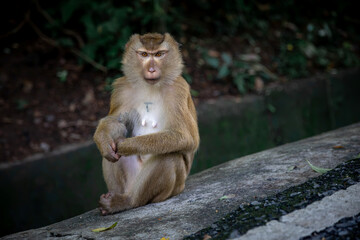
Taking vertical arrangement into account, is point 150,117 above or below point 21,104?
below

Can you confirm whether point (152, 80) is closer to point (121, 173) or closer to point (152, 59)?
point (152, 59)

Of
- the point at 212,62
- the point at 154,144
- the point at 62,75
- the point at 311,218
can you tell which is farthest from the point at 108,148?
the point at 212,62

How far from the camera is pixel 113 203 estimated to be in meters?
3.48

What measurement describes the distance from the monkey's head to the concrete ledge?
1.03 metres

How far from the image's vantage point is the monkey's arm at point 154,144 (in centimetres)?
346

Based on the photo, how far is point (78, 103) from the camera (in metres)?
6.61

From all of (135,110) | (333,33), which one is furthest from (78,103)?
(333,33)

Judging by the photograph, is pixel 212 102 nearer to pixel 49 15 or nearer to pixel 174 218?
pixel 49 15

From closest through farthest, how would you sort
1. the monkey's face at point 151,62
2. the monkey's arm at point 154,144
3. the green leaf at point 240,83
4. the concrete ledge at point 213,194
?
1. the concrete ledge at point 213,194
2. the monkey's arm at point 154,144
3. the monkey's face at point 151,62
4. the green leaf at point 240,83

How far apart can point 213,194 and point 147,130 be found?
83cm

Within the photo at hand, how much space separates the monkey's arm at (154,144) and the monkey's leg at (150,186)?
0.10 metres

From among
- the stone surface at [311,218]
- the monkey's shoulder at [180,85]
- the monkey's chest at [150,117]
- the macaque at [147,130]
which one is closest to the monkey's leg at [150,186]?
the macaque at [147,130]

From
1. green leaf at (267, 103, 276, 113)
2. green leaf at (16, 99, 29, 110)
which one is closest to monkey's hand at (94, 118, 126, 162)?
green leaf at (16, 99, 29, 110)

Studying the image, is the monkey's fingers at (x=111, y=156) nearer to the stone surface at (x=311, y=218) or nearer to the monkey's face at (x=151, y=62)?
the monkey's face at (x=151, y=62)
